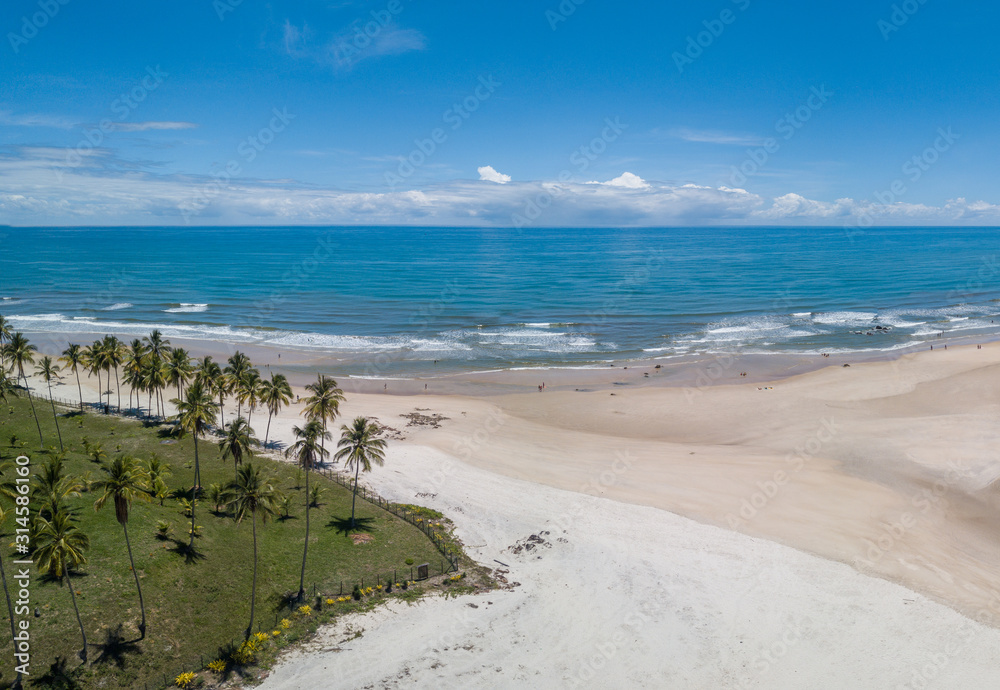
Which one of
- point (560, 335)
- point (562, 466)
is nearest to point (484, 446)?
point (562, 466)

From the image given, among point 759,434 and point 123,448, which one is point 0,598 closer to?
point 123,448

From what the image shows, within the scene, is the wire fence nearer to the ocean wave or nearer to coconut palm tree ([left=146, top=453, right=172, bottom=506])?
coconut palm tree ([left=146, top=453, right=172, bottom=506])

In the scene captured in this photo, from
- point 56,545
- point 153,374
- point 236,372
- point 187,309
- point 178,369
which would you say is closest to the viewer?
point 56,545

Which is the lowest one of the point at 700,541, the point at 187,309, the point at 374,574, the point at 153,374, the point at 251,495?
the point at 374,574

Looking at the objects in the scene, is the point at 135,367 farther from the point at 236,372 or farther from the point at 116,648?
the point at 116,648

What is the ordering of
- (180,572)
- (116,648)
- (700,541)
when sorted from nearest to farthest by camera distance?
(116,648), (180,572), (700,541)

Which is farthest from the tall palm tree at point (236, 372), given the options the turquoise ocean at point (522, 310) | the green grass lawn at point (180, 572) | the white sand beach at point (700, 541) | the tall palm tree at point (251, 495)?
the turquoise ocean at point (522, 310)

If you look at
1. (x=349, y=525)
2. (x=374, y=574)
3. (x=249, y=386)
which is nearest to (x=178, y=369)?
(x=249, y=386)

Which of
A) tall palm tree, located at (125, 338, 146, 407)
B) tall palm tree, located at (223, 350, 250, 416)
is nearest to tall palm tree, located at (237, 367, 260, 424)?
tall palm tree, located at (223, 350, 250, 416)
